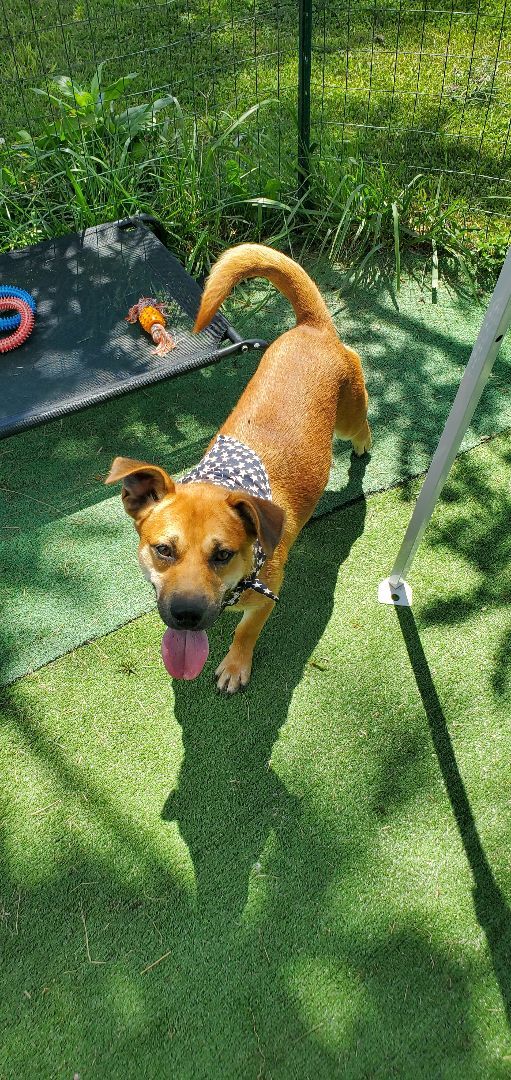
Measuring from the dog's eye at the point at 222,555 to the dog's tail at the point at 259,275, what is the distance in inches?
47.2

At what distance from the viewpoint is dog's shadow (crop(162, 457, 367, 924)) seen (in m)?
2.95

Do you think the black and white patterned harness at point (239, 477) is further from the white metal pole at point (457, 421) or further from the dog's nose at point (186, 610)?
the white metal pole at point (457, 421)

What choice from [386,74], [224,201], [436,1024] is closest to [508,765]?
[436,1024]

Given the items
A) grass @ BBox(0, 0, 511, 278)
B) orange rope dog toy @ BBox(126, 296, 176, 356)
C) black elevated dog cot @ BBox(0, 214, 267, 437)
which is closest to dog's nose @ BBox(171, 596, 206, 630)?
black elevated dog cot @ BBox(0, 214, 267, 437)

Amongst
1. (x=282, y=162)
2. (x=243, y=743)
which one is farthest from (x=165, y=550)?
(x=282, y=162)

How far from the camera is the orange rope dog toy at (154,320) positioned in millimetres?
4449

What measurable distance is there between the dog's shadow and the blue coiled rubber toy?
7.09 feet

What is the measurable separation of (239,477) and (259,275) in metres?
1.16

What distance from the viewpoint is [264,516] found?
2.68 m

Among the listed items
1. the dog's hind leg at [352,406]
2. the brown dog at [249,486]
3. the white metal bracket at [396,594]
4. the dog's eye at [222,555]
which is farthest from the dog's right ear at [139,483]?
the white metal bracket at [396,594]

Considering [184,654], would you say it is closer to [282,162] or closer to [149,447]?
[149,447]

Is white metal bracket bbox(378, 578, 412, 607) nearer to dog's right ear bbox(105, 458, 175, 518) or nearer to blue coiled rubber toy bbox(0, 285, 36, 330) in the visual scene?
Answer: dog's right ear bbox(105, 458, 175, 518)

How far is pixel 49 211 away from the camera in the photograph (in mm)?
5348

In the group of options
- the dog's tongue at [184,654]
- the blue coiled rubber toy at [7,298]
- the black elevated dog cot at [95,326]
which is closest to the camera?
the dog's tongue at [184,654]
